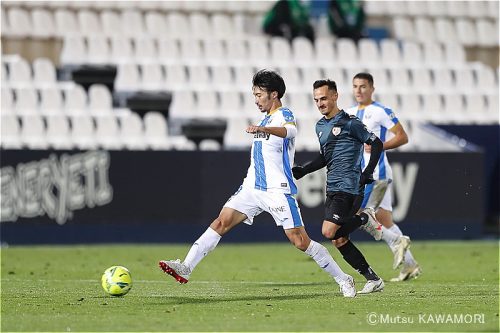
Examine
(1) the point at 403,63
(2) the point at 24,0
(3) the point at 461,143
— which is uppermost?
(2) the point at 24,0

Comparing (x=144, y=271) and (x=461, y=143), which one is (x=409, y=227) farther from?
(x=144, y=271)

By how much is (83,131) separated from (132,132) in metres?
0.97

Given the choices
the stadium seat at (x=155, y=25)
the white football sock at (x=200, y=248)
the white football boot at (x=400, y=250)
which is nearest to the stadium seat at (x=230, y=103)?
the stadium seat at (x=155, y=25)

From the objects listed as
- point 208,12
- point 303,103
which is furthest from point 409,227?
point 208,12

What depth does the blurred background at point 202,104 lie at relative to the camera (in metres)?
19.4

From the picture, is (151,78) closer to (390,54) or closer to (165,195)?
(165,195)

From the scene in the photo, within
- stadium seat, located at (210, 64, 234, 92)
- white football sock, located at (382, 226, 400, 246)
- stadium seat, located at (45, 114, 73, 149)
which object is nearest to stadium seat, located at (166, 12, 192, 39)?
stadium seat, located at (210, 64, 234, 92)

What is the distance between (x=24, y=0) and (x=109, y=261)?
1094 cm

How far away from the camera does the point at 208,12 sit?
88.3 ft

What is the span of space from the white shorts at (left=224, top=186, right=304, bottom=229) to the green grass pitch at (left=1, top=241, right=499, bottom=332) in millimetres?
767

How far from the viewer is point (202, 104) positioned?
75.9ft

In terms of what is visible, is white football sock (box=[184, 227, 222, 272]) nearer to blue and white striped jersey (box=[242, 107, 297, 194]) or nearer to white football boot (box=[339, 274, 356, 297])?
blue and white striped jersey (box=[242, 107, 297, 194])

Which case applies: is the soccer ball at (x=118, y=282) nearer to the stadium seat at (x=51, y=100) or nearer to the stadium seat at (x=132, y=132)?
the stadium seat at (x=132, y=132)

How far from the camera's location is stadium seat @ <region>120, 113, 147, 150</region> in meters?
21.3
